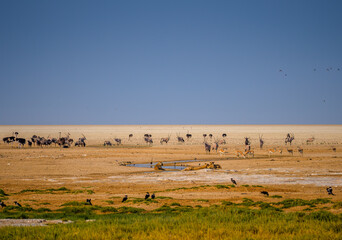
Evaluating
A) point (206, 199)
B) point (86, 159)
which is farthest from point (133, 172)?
point (206, 199)

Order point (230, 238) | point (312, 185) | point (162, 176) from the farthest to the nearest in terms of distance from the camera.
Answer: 1. point (162, 176)
2. point (312, 185)
3. point (230, 238)

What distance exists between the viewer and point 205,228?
34.2 ft

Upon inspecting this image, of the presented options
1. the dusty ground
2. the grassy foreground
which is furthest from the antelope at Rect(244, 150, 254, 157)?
the grassy foreground

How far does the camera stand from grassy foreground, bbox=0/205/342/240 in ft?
32.1

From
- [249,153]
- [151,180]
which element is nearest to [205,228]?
[151,180]

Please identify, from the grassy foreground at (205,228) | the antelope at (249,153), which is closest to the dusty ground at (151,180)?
the grassy foreground at (205,228)

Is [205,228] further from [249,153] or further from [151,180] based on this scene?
[249,153]

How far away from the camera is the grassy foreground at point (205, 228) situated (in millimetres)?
9781

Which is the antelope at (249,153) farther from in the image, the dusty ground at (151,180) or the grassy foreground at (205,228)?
the grassy foreground at (205,228)

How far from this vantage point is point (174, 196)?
727 inches

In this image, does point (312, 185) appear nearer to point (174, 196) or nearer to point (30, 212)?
point (174, 196)

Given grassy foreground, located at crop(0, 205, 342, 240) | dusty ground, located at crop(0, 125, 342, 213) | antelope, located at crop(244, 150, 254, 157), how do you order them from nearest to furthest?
grassy foreground, located at crop(0, 205, 342, 240), dusty ground, located at crop(0, 125, 342, 213), antelope, located at crop(244, 150, 254, 157)

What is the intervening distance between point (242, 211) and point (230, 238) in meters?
3.17

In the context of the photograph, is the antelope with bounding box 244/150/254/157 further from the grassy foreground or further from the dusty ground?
the grassy foreground
